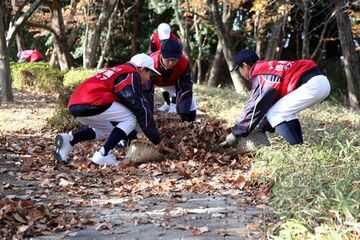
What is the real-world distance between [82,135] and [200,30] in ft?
53.9

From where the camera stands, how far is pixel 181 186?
16.9 feet

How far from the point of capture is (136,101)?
5707mm

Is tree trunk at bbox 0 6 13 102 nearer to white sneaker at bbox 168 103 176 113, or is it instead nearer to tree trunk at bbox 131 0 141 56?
white sneaker at bbox 168 103 176 113

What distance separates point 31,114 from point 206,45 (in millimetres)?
14141

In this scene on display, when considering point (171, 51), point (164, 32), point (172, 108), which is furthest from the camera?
point (172, 108)

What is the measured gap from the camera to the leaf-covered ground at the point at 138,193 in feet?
12.3

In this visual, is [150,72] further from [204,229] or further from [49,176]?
[204,229]

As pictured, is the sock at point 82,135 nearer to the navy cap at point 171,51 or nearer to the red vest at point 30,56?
the navy cap at point 171,51

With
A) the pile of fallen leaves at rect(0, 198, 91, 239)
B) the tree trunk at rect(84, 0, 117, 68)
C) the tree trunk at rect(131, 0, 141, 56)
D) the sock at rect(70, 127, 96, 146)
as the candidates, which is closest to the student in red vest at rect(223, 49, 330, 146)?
the sock at rect(70, 127, 96, 146)

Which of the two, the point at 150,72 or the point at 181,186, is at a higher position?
the point at 150,72

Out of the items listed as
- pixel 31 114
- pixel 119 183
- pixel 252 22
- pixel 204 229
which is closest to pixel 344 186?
pixel 204 229

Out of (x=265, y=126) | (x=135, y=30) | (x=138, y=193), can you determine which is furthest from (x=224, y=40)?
(x=138, y=193)

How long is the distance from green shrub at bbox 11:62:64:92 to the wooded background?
3.34 ft

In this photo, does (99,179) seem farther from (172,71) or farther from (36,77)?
(36,77)
